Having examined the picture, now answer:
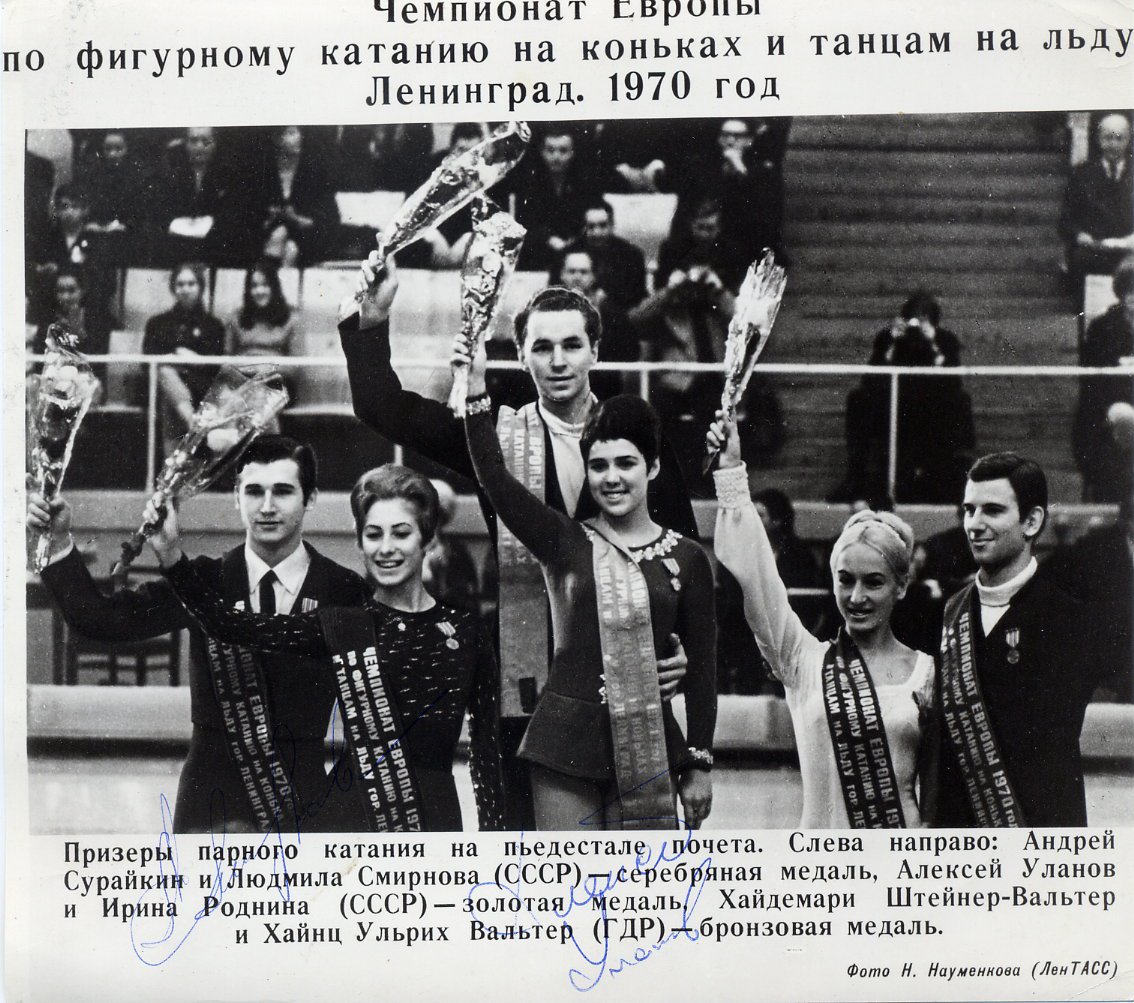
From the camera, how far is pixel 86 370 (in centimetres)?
240

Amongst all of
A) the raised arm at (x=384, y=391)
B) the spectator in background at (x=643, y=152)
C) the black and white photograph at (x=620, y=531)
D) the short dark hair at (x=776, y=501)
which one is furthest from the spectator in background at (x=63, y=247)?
the short dark hair at (x=776, y=501)

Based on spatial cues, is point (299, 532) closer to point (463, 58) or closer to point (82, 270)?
point (82, 270)

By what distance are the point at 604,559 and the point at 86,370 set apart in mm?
1133

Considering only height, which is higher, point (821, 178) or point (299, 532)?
point (821, 178)

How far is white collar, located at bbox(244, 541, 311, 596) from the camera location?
2.38 meters

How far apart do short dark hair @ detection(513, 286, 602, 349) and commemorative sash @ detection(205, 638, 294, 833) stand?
89cm

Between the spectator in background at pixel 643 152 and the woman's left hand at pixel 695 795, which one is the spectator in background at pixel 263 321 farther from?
the woman's left hand at pixel 695 795

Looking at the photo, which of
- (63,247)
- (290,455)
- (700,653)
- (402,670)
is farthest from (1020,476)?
Answer: (63,247)

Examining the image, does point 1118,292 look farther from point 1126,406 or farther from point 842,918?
point 842,918

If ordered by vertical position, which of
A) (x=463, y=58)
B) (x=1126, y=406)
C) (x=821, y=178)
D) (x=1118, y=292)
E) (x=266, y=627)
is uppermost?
(x=463, y=58)

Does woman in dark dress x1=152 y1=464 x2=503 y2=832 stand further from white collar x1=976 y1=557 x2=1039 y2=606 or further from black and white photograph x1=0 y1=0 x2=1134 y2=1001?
white collar x1=976 y1=557 x2=1039 y2=606

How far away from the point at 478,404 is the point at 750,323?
576mm

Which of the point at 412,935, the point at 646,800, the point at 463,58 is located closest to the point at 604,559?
the point at 646,800
